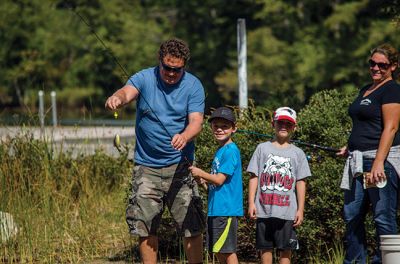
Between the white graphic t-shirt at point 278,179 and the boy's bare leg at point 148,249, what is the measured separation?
759mm

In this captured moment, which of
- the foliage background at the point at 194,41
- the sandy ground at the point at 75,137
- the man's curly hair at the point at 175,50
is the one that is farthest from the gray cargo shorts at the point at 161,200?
the foliage background at the point at 194,41

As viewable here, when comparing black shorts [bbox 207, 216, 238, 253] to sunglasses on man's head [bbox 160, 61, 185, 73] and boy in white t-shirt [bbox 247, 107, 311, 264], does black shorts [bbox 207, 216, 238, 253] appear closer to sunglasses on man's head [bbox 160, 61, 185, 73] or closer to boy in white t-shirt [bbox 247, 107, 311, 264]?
boy in white t-shirt [bbox 247, 107, 311, 264]

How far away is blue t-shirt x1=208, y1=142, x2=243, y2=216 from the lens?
6.14m

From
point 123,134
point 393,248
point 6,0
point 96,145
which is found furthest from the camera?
point 6,0

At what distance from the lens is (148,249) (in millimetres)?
6344

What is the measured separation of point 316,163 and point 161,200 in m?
1.54

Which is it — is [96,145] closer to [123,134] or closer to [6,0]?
[123,134]

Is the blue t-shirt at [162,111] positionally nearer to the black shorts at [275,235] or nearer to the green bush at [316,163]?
the black shorts at [275,235]

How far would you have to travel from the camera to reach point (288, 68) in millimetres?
30484

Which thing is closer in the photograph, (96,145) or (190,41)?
(96,145)

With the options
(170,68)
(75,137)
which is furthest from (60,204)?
(170,68)

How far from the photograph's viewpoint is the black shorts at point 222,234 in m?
6.15

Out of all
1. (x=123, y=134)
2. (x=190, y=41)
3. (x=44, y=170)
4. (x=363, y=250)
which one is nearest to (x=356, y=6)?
(x=190, y=41)

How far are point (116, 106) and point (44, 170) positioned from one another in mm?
3555
